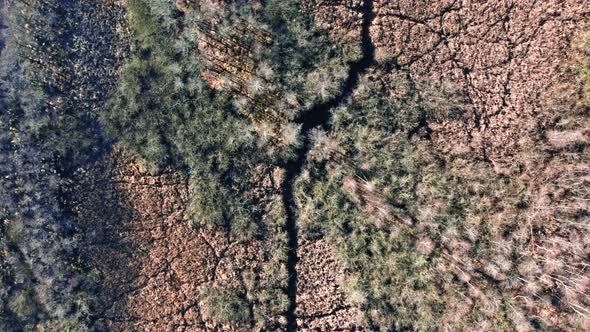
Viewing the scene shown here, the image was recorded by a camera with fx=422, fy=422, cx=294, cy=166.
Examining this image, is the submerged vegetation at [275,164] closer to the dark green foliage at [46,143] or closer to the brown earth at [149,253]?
the dark green foliage at [46,143]

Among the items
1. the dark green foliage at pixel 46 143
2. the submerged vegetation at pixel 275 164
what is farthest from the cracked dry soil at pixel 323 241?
the dark green foliage at pixel 46 143

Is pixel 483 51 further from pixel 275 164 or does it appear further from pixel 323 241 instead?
pixel 323 241

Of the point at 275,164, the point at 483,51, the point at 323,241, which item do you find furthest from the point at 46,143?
the point at 483,51

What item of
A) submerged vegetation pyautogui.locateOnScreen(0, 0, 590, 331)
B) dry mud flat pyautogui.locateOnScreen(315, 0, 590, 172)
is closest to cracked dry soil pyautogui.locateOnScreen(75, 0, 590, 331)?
dry mud flat pyautogui.locateOnScreen(315, 0, 590, 172)

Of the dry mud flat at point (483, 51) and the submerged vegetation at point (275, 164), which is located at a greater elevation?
the dry mud flat at point (483, 51)

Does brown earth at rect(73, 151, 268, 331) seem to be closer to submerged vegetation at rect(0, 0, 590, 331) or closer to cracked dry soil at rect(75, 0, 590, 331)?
cracked dry soil at rect(75, 0, 590, 331)

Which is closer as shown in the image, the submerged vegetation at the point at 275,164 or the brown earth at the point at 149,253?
the submerged vegetation at the point at 275,164
